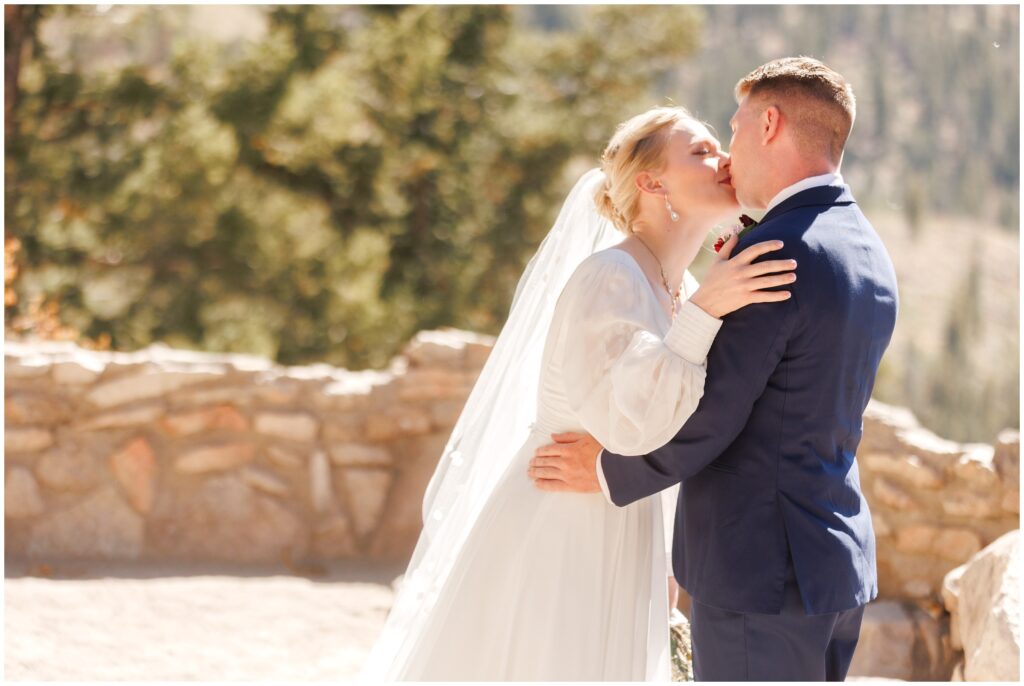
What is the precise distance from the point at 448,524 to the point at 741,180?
3.95ft

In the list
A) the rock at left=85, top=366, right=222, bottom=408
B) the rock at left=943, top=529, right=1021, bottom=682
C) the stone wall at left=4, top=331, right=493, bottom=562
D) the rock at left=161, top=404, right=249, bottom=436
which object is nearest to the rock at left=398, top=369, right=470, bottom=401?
the stone wall at left=4, top=331, right=493, bottom=562

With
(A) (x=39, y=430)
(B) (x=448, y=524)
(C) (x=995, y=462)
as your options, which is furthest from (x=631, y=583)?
(A) (x=39, y=430)

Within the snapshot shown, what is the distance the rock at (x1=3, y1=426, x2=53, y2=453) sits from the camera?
194 inches

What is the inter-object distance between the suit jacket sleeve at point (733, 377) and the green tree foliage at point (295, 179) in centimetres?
1108

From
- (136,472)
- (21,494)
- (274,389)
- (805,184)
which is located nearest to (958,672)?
(805,184)

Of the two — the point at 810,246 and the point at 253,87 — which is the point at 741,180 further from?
the point at 253,87

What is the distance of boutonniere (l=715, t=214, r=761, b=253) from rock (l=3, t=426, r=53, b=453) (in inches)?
154

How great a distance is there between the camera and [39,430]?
16.3ft

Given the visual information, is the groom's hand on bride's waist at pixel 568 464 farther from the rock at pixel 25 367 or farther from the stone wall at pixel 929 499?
the rock at pixel 25 367

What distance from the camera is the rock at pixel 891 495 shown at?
436 centimetres

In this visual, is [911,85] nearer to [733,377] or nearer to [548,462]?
[548,462]

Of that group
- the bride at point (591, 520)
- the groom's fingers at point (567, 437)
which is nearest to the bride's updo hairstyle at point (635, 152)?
the bride at point (591, 520)

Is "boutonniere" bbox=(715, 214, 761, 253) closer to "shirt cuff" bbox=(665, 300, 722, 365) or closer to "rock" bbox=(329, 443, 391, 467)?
"shirt cuff" bbox=(665, 300, 722, 365)

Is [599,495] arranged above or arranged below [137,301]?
above
